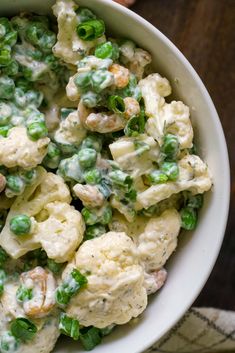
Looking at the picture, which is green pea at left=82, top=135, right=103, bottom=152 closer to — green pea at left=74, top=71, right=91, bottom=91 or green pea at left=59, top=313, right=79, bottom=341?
green pea at left=74, top=71, right=91, bottom=91

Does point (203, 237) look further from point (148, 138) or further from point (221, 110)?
point (221, 110)

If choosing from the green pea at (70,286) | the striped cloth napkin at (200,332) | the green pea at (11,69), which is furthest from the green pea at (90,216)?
the striped cloth napkin at (200,332)

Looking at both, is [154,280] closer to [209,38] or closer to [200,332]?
[200,332]

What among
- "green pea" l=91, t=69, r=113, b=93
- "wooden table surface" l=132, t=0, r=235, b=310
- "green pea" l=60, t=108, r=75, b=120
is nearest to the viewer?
"green pea" l=91, t=69, r=113, b=93

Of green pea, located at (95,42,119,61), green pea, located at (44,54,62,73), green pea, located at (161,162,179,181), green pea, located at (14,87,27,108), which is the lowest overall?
green pea, located at (14,87,27,108)

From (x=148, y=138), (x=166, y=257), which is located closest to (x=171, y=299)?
(x=166, y=257)

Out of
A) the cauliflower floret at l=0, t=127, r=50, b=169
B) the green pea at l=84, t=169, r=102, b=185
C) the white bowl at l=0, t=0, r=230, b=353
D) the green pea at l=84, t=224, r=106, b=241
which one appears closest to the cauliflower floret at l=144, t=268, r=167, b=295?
the white bowl at l=0, t=0, r=230, b=353
